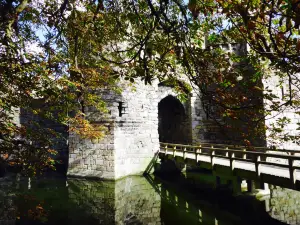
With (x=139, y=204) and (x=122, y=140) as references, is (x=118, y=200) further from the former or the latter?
(x=122, y=140)

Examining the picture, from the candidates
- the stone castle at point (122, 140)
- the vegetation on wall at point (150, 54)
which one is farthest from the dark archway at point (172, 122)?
the vegetation on wall at point (150, 54)

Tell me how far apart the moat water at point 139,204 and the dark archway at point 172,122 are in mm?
4458

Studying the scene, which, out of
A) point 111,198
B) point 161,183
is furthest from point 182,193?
point 111,198

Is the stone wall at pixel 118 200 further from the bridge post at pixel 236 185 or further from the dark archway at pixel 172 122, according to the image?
the dark archway at pixel 172 122

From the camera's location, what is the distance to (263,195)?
26.0 ft

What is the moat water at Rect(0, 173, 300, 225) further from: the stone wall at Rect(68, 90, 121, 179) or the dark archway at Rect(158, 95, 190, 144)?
the dark archway at Rect(158, 95, 190, 144)

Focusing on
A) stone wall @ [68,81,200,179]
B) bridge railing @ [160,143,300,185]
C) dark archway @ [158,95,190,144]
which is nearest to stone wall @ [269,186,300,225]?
bridge railing @ [160,143,300,185]

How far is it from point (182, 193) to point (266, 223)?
3232mm

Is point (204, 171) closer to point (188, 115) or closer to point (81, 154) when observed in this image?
point (188, 115)

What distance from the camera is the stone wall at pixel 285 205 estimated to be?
6438 millimetres

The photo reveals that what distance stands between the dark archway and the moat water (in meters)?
4.46

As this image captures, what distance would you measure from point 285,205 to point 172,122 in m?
8.58

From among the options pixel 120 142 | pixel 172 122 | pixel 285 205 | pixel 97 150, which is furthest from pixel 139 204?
pixel 172 122

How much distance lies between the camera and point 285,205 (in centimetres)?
735
